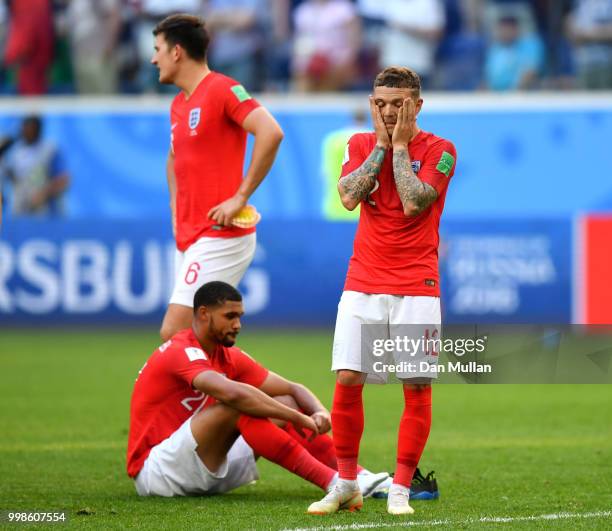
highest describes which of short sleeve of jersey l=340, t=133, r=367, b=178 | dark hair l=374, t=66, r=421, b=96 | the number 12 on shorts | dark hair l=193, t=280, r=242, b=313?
dark hair l=374, t=66, r=421, b=96

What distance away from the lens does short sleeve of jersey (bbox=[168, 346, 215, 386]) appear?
6328mm

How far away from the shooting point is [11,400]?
10617mm

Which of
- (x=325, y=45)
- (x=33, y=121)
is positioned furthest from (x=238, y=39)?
(x=33, y=121)

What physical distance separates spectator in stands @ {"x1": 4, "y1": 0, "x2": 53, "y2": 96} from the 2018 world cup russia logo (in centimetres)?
1047

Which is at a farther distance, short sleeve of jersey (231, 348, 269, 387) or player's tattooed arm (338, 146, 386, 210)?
short sleeve of jersey (231, 348, 269, 387)

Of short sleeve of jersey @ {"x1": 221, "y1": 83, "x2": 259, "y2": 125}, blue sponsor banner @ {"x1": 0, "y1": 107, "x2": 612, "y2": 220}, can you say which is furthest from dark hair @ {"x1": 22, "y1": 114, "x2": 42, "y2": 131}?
short sleeve of jersey @ {"x1": 221, "y1": 83, "x2": 259, "y2": 125}

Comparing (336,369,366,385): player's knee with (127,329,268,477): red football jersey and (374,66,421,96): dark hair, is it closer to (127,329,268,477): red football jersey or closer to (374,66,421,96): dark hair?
(127,329,268,477): red football jersey

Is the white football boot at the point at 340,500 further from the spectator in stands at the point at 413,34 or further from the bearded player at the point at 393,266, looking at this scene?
the spectator in stands at the point at 413,34

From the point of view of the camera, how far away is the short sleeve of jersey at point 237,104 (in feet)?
23.9

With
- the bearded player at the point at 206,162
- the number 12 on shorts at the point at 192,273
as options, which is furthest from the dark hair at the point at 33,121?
the number 12 on shorts at the point at 192,273

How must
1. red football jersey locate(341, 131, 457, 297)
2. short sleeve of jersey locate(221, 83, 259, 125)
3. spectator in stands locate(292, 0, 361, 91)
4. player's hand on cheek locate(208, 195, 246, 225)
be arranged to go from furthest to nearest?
spectator in stands locate(292, 0, 361, 91), short sleeve of jersey locate(221, 83, 259, 125), player's hand on cheek locate(208, 195, 246, 225), red football jersey locate(341, 131, 457, 297)

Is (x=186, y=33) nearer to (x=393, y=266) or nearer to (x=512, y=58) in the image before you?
(x=393, y=266)

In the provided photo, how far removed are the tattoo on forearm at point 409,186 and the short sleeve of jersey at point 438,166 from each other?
5 centimetres

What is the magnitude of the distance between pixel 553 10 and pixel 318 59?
10.3 ft
